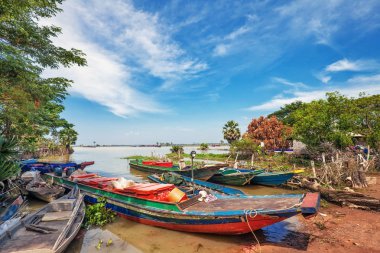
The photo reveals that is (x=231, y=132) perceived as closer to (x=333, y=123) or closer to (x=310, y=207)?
(x=333, y=123)

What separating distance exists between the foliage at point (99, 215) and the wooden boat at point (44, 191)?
4490 millimetres

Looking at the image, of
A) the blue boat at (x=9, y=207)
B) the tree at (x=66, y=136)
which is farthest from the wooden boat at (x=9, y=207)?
the tree at (x=66, y=136)

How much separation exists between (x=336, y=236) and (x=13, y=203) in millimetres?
14064

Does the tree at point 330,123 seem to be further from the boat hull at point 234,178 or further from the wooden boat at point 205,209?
the wooden boat at point 205,209

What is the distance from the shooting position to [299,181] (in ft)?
57.2

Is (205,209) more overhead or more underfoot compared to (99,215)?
more overhead

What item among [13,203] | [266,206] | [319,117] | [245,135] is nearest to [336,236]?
[266,206]

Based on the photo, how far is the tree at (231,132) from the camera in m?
51.9

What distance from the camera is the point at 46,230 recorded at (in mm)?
7316

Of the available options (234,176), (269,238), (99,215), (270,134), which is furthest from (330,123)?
(99,215)

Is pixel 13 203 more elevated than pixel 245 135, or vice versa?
pixel 245 135

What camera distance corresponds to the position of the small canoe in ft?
55.1

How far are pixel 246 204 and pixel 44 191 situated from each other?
12921 mm

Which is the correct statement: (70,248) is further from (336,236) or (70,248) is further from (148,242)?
(336,236)
